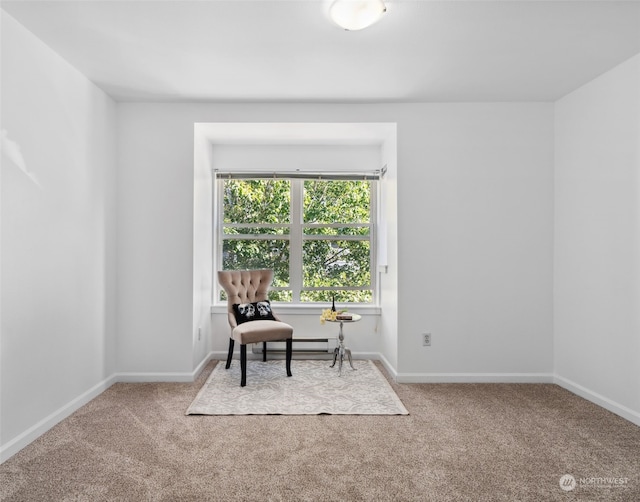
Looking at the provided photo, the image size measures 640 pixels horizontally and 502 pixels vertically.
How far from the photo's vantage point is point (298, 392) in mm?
3352

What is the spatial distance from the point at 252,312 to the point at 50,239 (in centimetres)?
185

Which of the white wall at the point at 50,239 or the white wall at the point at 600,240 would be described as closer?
the white wall at the point at 50,239

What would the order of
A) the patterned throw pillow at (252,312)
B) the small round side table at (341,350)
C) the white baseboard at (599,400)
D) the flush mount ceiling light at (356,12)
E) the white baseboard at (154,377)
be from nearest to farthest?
the flush mount ceiling light at (356,12) → the white baseboard at (599,400) → the white baseboard at (154,377) → the small round side table at (341,350) → the patterned throw pillow at (252,312)

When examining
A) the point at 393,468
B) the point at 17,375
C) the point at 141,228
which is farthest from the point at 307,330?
the point at 17,375

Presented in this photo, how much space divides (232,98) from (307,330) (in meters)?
2.52

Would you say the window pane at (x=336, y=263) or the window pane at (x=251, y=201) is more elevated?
the window pane at (x=251, y=201)

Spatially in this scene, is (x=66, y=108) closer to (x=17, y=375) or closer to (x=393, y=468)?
(x=17, y=375)

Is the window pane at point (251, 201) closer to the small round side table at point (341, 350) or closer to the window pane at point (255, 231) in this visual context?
the window pane at point (255, 231)

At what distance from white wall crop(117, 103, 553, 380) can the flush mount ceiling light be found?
1.44 meters

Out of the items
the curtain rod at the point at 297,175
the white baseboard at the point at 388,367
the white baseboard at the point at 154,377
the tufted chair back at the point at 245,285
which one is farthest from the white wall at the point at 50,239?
the white baseboard at the point at 388,367

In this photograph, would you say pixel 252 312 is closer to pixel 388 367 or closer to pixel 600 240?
pixel 388 367

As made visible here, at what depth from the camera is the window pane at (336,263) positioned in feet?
15.5

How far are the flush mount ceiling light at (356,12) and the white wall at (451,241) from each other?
1436mm

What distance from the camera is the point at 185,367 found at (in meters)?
3.67
